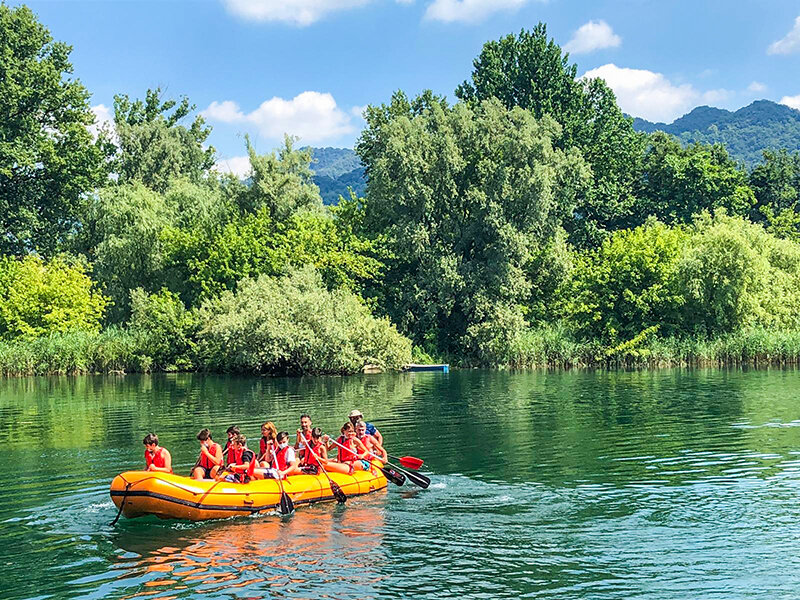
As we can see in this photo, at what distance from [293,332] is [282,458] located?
28852 mm

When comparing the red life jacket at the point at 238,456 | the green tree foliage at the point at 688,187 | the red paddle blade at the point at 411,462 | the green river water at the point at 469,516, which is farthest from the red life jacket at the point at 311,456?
the green tree foliage at the point at 688,187

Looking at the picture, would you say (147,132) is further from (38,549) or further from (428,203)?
(38,549)

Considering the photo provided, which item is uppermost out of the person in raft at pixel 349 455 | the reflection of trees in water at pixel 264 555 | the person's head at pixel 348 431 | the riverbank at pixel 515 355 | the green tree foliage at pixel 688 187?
the green tree foliage at pixel 688 187

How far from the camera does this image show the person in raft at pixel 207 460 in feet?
57.5

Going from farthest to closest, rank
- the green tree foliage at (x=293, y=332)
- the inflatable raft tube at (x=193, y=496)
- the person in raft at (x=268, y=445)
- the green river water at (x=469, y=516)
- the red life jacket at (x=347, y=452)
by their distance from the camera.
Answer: the green tree foliage at (x=293, y=332)
the red life jacket at (x=347, y=452)
the person in raft at (x=268, y=445)
the inflatable raft tube at (x=193, y=496)
the green river water at (x=469, y=516)

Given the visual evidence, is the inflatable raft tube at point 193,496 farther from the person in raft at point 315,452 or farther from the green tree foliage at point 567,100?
the green tree foliage at point 567,100

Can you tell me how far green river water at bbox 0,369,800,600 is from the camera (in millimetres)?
12781

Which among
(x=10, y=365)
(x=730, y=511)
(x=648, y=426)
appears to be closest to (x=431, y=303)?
(x=10, y=365)

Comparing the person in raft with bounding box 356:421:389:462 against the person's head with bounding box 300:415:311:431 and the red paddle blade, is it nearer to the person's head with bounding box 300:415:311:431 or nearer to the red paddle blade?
the red paddle blade

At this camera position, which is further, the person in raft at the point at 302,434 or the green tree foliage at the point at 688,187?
the green tree foliage at the point at 688,187

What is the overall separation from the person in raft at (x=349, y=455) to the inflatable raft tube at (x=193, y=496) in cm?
153

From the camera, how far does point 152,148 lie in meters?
77.4

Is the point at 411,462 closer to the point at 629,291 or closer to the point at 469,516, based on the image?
the point at 469,516

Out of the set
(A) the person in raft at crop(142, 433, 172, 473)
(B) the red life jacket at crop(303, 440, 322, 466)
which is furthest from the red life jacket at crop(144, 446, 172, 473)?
(B) the red life jacket at crop(303, 440, 322, 466)
